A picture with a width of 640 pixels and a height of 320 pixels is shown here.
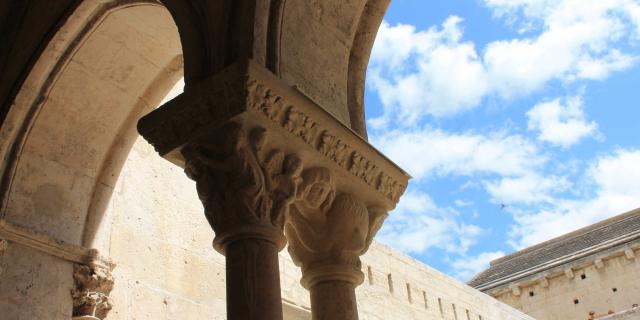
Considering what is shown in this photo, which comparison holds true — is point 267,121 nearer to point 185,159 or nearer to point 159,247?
point 185,159

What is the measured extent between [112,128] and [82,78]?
0.39 meters

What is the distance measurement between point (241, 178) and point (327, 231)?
1.64ft

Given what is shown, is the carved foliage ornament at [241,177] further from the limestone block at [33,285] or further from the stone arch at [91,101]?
the limestone block at [33,285]

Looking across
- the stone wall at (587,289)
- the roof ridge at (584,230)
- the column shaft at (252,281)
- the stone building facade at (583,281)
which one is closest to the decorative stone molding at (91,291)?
the column shaft at (252,281)

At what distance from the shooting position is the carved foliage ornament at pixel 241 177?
2.79 m

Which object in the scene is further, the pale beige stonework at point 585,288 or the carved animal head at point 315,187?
the pale beige stonework at point 585,288

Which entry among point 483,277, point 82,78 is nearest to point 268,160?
point 82,78

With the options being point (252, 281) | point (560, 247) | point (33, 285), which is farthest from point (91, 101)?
point (560, 247)

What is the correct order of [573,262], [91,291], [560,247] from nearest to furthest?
[91,291] → [573,262] → [560,247]

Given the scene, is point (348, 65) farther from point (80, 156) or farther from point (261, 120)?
point (80, 156)

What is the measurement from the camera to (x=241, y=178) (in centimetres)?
282

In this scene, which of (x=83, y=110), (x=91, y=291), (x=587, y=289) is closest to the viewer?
(x=91, y=291)

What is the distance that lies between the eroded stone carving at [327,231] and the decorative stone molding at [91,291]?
1.66 metres

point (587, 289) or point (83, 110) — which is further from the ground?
point (587, 289)
